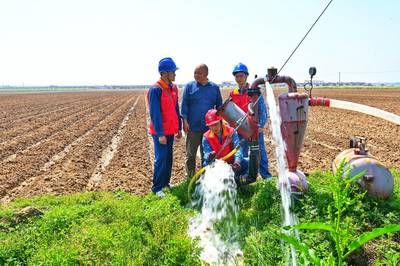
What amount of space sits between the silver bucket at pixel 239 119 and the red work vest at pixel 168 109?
0.88 m

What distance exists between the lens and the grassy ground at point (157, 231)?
3.45 metres

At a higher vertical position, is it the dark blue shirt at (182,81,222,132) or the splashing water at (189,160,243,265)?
the dark blue shirt at (182,81,222,132)

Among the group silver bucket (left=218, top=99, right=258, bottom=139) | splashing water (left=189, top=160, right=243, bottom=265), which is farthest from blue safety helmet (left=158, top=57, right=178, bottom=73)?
splashing water (left=189, top=160, right=243, bottom=265)

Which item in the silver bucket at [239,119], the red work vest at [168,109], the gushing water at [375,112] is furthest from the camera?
the red work vest at [168,109]

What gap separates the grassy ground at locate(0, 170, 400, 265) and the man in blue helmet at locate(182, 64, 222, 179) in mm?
1210

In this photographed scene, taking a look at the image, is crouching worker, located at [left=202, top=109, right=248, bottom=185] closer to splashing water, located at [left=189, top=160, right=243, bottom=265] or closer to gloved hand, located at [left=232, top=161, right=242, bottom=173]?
gloved hand, located at [left=232, top=161, right=242, bottom=173]

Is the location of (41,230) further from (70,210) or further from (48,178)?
(48,178)

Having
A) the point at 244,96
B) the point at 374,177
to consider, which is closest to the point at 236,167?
the point at 244,96

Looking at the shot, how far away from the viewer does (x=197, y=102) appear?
5.61 metres

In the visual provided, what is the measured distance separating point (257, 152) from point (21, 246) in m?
2.94

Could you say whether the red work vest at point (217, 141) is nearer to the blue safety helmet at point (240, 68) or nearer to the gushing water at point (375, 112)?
the blue safety helmet at point (240, 68)

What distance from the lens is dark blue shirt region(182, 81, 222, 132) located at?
18.3 feet

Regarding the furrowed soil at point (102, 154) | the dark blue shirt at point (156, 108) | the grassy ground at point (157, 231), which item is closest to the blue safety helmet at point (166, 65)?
the dark blue shirt at point (156, 108)

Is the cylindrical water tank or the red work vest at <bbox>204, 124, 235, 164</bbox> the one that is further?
the red work vest at <bbox>204, 124, 235, 164</bbox>
